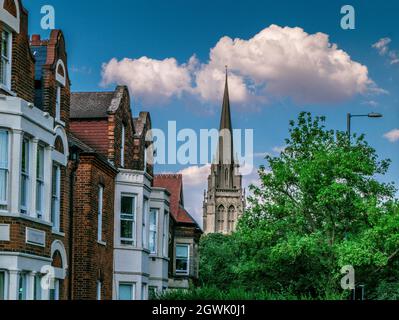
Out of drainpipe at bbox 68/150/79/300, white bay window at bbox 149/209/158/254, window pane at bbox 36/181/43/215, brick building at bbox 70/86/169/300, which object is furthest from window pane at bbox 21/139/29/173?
white bay window at bbox 149/209/158/254

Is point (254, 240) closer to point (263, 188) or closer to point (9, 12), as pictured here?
point (263, 188)

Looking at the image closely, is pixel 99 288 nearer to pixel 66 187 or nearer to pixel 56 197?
pixel 66 187

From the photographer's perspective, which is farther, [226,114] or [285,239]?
[285,239]

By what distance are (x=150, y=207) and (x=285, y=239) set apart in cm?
808

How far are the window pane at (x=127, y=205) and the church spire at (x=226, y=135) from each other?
38.3 feet

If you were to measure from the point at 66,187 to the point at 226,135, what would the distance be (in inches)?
366

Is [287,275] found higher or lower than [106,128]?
lower

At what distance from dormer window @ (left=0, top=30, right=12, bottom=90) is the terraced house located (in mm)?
22

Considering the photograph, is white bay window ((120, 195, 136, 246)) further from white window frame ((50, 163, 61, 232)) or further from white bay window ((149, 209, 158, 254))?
white window frame ((50, 163, 61, 232))

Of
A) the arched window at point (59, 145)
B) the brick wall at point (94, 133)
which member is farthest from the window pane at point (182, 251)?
the arched window at point (59, 145)

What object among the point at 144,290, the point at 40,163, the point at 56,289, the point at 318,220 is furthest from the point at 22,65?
the point at 318,220

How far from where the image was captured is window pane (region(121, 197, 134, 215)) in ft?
96.0
